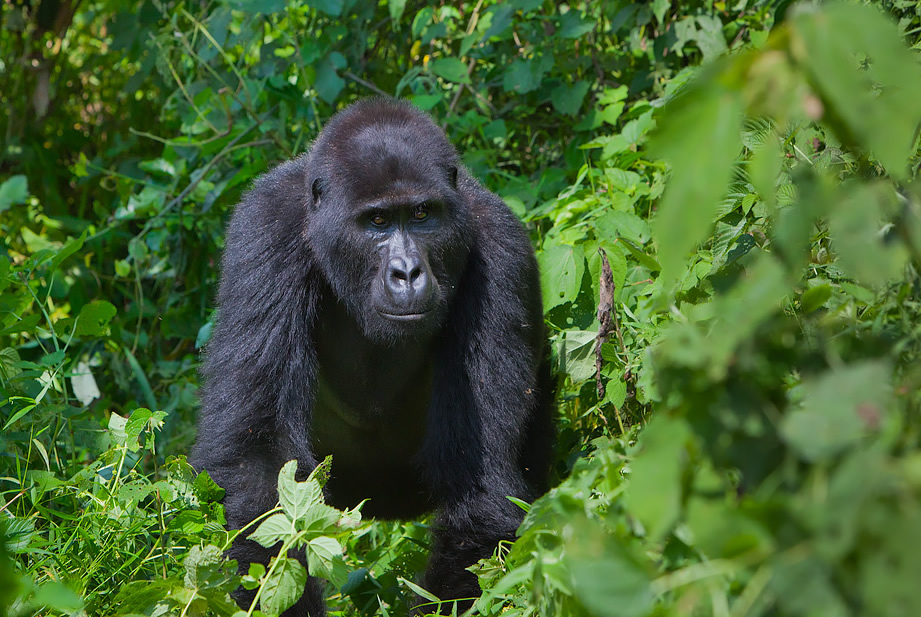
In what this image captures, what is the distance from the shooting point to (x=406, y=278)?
10.5 ft

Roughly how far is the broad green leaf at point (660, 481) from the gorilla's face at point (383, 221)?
197cm

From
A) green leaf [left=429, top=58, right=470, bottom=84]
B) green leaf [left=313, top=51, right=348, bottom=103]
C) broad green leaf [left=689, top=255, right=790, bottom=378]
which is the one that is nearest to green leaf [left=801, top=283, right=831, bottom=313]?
broad green leaf [left=689, top=255, right=790, bottom=378]

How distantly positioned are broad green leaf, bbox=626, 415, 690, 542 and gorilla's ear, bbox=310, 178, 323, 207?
2.34 m

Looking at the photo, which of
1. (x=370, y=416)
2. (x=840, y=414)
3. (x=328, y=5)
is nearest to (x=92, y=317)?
(x=370, y=416)

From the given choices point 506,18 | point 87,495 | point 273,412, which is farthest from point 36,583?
point 506,18

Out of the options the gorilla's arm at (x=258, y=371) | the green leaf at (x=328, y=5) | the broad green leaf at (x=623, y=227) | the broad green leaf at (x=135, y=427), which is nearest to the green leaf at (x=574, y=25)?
the green leaf at (x=328, y=5)

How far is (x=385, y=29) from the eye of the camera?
6.09 m

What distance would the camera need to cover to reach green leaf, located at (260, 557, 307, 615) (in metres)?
2.37

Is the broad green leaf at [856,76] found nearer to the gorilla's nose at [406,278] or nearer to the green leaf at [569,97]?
the gorilla's nose at [406,278]

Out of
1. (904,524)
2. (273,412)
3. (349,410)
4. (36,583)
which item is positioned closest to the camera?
(904,524)

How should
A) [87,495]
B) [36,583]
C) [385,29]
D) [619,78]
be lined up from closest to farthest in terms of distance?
1. [36,583]
2. [87,495]
3. [619,78]
4. [385,29]

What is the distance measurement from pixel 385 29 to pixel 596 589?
533 cm

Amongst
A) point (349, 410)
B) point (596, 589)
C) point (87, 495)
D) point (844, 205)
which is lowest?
point (349, 410)

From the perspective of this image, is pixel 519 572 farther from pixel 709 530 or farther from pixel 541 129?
pixel 541 129
